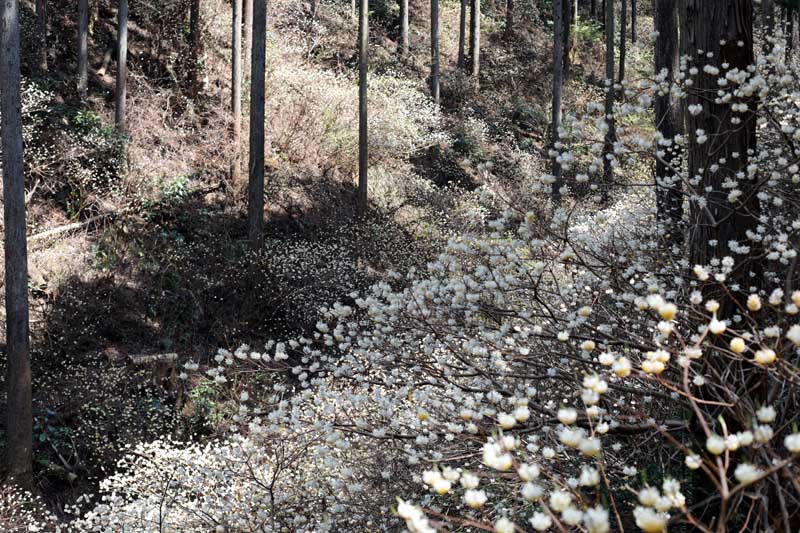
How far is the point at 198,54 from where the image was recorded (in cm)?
1488

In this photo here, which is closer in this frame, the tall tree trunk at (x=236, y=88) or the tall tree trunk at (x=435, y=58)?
the tall tree trunk at (x=236, y=88)

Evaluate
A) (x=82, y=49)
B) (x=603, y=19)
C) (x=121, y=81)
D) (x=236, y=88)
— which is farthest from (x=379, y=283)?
(x=603, y=19)

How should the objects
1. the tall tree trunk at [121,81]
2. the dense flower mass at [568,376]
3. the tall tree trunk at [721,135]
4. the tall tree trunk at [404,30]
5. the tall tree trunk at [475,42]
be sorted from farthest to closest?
the tall tree trunk at [404,30], the tall tree trunk at [475,42], the tall tree trunk at [121,81], the tall tree trunk at [721,135], the dense flower mass at [568,376]

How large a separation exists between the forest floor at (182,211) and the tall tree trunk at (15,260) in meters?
0.62

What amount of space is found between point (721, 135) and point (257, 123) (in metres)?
9.13

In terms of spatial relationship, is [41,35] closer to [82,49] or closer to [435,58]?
[82,49]

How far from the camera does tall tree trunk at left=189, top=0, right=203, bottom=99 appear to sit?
1469cm

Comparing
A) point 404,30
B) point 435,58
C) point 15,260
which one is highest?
point 404,30

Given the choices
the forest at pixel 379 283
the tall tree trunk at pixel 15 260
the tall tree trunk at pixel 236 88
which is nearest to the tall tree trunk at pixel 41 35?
the forest at pixel 379 283

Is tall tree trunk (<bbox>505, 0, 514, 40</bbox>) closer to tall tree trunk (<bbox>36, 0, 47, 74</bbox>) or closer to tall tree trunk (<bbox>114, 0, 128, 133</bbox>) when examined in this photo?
tall tree trunk (<bbox>114, 0, 128, 133</bbox>)

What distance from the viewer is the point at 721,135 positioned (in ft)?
12.2

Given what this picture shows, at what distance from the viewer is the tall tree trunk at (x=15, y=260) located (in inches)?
285

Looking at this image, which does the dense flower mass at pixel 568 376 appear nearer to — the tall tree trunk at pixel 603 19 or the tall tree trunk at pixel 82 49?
the tall tree trunk at pixel 82 49

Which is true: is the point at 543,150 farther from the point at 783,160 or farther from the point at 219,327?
the point at 783,160
